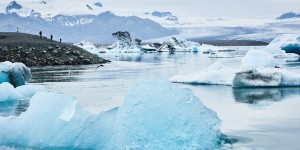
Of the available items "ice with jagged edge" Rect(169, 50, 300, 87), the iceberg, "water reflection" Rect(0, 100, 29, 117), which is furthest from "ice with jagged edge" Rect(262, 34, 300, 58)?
"water reflection" Rect(0, 100, 29, 117)

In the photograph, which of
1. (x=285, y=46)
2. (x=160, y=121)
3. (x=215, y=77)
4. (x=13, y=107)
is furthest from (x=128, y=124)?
(x=285, y=46)

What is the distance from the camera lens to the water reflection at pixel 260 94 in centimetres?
1697

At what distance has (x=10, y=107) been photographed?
1625cm

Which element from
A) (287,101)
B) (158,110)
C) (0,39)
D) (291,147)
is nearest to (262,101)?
(287,101)

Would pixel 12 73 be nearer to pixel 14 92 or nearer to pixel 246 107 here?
pixel 14 92

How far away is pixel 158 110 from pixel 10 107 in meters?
8.16

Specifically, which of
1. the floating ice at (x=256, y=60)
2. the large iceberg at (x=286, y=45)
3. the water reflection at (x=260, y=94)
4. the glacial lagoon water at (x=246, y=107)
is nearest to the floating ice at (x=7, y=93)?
the glacial lagoon water at (x=246, y=107)

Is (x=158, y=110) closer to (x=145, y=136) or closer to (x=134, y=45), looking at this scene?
(x=145, y=136)

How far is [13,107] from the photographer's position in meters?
16.2

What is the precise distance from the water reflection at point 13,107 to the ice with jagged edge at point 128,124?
407cm

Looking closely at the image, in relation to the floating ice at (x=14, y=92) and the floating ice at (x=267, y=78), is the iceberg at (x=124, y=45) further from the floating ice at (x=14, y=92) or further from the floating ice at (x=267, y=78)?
the floating ice at (x=14, y=92)

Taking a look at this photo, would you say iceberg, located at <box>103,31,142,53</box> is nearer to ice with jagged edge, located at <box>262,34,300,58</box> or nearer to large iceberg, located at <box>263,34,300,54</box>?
large iceberg, located at <box>263,34,300,54</box>

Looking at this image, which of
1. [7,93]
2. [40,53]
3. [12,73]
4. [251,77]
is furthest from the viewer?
[40,53]

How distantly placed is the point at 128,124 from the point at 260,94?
10.1 m
